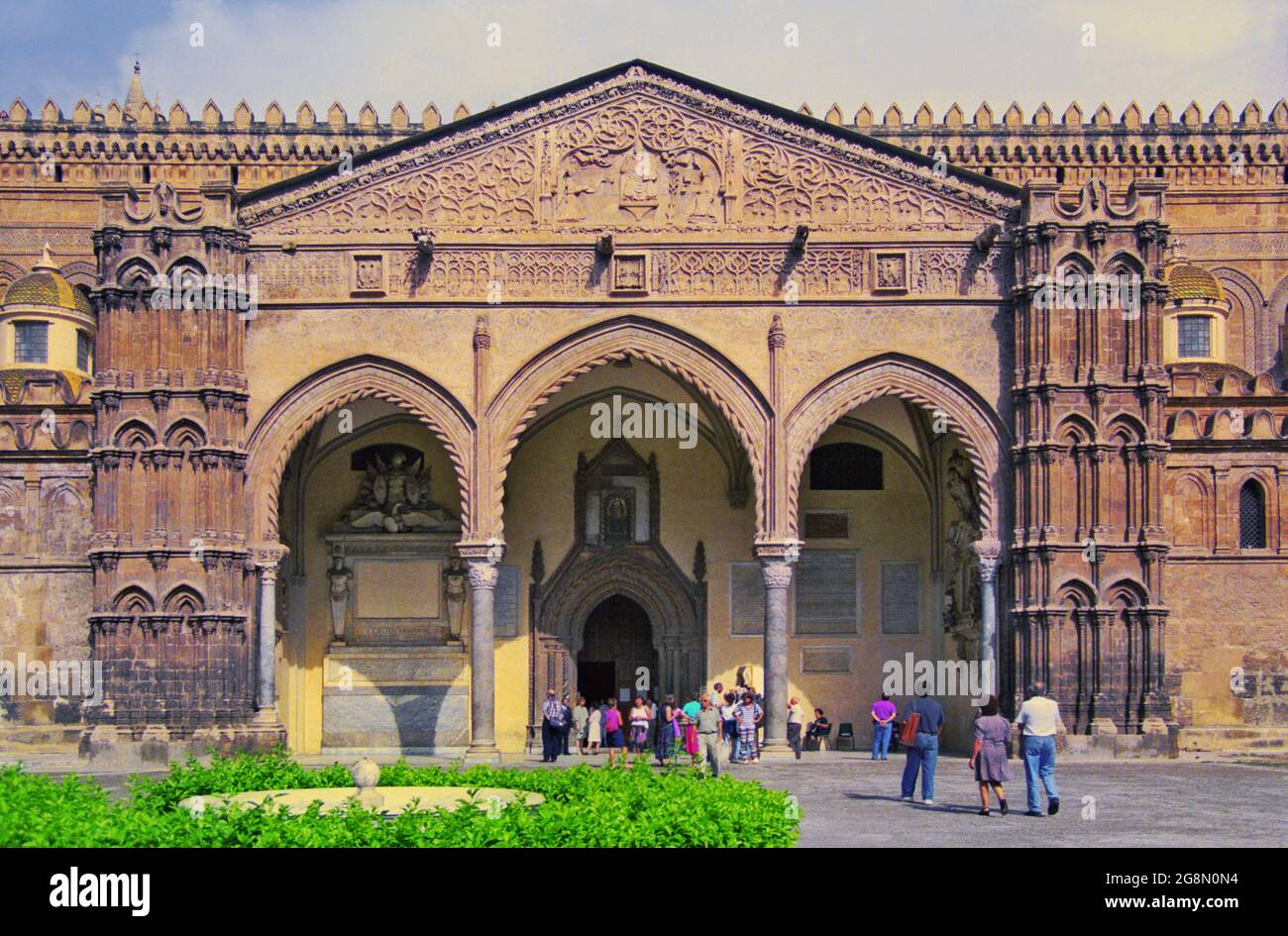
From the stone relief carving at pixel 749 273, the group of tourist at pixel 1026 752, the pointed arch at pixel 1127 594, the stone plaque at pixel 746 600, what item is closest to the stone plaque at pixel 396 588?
the stone plaque at pixel 746 600

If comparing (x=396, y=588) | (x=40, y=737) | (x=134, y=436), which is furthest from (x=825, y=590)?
(x=40, y=737)

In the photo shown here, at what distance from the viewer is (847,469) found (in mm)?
32688

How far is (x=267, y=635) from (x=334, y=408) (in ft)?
12.5

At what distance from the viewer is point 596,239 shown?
2864cm

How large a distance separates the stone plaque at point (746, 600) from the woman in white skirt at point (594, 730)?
311cm

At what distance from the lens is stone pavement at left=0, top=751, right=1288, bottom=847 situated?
656 inches

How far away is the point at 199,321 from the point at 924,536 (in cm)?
1356

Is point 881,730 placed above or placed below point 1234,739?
above

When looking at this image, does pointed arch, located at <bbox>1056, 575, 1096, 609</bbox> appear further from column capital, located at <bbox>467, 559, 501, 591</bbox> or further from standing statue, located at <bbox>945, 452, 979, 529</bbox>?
column capital, located at <bbox>467, 559, 501, 591</bbox>

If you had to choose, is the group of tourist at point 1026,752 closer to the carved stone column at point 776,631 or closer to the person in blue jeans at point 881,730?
the person in blue jeans at point 881,730

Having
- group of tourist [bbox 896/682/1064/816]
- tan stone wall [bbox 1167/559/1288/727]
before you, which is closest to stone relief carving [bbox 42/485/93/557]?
group of tourist [bbox 896/682/1064/816]

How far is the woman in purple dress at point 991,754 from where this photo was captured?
61.7 feet

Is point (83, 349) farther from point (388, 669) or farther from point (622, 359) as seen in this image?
point (622, 359)
